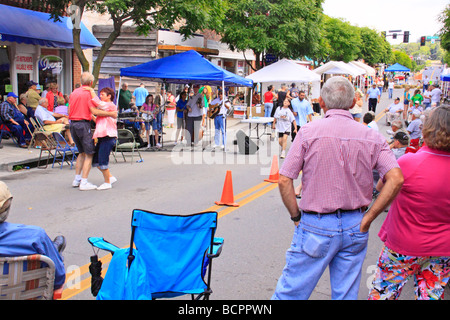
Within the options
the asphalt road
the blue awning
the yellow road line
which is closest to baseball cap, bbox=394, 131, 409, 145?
the asphalt road

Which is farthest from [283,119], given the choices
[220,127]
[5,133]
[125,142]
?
[5,133]

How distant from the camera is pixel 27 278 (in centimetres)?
303

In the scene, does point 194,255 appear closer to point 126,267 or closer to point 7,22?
point 126,267

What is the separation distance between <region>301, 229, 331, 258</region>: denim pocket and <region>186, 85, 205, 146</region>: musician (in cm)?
1260

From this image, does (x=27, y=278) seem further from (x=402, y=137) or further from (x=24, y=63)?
(x=24, y=63)

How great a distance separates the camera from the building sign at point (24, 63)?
16.6 metres

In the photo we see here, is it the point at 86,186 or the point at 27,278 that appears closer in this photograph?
the point at 27,278

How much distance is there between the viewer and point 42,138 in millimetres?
11312

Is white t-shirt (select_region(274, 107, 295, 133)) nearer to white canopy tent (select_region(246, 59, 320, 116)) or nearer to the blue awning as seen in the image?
the blue awning

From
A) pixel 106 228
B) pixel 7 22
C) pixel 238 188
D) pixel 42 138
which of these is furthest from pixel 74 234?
pixel 7 22

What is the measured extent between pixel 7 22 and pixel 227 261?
1185 centimetres

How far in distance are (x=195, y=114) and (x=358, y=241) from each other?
12.7 meters

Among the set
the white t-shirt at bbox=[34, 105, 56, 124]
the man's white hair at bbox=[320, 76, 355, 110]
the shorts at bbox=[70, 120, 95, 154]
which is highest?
the man's white hair at bbox=[320, 76, 355, 110]

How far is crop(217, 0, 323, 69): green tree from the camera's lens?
2575 centimetres
